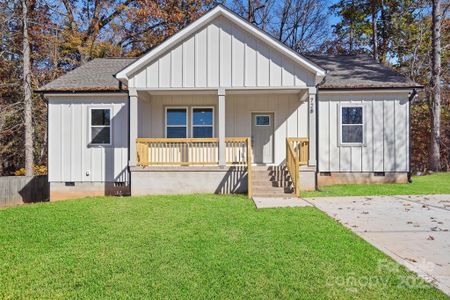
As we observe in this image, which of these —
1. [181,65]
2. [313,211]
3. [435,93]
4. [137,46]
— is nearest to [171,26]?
[137,46]

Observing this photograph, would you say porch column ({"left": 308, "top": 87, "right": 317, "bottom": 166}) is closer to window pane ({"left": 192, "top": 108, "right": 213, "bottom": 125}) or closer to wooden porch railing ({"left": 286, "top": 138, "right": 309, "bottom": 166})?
wooden porch railing ({"left": 286, "top": 138, "right": 309, "bottom": 166})

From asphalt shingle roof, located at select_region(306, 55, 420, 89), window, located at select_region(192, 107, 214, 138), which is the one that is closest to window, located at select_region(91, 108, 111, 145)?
window, located at select_region(192, 107, 214, 138)

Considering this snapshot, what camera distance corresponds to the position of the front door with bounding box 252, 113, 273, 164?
12.0 m

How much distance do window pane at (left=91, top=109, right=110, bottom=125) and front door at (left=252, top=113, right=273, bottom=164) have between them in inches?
218

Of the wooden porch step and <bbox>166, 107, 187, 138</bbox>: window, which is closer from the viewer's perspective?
the wooden porch step

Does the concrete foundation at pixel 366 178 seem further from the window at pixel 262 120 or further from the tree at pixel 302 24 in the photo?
the tree at pixel 302 24

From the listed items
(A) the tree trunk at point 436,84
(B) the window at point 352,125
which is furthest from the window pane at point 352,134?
(A) the tree trunk at point 436,84

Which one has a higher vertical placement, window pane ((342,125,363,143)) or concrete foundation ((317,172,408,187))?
window pane ((342,125,363,143))

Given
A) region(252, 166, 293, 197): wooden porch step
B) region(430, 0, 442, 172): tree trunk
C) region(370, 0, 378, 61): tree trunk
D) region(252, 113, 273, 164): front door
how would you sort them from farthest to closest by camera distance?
region(370, 0, 378, 61): tree trunk
region(430, 0, 442, 172): tree trunk
region(252, 113, 273, 164): front door
region(252, 166, 293, 197): wooden porch step

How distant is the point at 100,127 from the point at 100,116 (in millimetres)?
412

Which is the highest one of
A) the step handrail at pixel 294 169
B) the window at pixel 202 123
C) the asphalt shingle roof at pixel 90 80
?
the asphalt shingle roof at pixel 90 80

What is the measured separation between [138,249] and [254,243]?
1.79m

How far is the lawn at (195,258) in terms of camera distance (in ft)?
11.0

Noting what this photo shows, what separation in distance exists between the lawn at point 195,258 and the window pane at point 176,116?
5699mm
